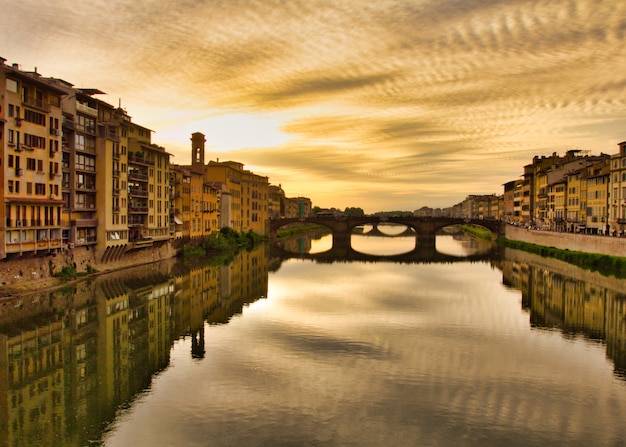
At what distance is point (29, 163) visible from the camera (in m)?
37.8

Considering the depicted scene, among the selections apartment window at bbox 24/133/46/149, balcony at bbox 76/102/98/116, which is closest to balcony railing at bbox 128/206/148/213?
balcony at bbox 76/102/98/116

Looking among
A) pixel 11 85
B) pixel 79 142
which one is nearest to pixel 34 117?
pixel 11 85

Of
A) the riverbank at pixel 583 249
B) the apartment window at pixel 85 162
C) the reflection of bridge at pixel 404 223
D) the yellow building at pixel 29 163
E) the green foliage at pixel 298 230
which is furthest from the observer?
the green foliage at pixel 298 230

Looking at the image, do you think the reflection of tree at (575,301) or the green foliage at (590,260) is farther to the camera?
the green foliage at (590,260)

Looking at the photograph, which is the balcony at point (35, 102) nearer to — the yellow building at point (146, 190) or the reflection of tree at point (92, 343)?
the reflection of tree at point (92, 343)

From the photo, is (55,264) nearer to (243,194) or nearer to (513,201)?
(243,194)

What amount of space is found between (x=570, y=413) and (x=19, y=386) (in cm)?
2044

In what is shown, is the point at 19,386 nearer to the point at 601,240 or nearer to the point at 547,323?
the point at 547,323

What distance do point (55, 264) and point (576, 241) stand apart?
197 ft

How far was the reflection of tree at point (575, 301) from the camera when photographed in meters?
29.8

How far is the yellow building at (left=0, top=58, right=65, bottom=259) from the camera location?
35188mm

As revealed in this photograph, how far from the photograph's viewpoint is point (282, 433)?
1631 centimetres

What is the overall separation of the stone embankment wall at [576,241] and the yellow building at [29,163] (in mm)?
54613

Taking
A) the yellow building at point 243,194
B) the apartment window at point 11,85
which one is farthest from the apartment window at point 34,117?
the yellow building at point 243,194
